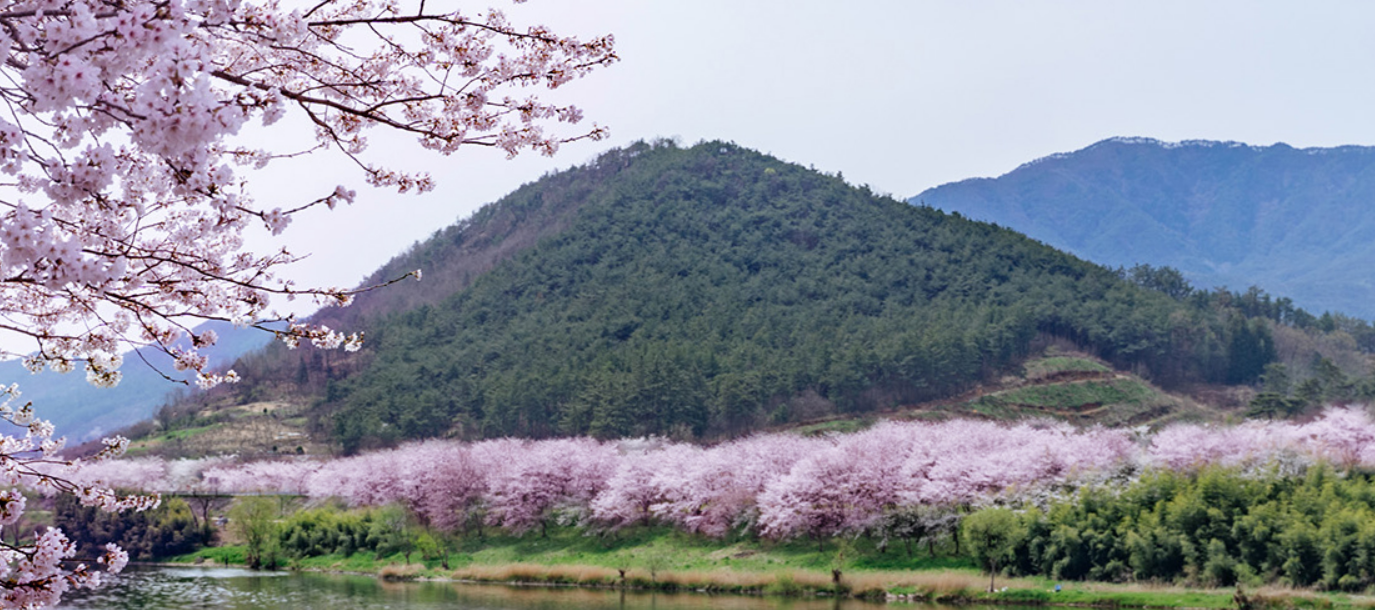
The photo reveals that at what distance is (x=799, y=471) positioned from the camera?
1663 inches

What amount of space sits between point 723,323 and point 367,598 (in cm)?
5726

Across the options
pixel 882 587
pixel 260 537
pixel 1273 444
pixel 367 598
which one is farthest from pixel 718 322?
pixel 1273 444

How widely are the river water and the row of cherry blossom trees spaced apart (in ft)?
24.2

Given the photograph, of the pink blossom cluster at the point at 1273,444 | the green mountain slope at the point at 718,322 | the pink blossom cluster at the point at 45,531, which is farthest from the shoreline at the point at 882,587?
the pink blossom cluster at the point at 45,531

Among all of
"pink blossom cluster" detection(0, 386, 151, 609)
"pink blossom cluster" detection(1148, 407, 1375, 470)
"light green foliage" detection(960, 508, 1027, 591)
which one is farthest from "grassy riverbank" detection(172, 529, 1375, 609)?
"pink blossom cluster" detection(0, 386, 151, 609)

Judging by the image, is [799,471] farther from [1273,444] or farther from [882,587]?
[1273,444]

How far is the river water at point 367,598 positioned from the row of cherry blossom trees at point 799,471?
7364 mm

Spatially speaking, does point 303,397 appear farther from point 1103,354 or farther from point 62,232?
point 62,232

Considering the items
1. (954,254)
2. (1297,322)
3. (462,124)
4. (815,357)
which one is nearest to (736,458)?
(815,357)

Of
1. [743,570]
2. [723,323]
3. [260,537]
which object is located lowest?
[743,570]

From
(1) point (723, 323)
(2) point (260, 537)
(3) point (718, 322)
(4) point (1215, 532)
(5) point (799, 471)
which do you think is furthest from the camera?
(3) point (718, 322)

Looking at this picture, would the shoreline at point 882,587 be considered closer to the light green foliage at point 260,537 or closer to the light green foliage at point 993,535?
the light green foliage at point 993,535

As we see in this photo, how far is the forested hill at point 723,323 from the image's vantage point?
7312cm

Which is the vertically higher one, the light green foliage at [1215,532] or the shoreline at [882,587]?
the light green foliage at [1215,532]
